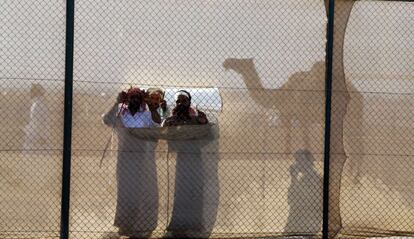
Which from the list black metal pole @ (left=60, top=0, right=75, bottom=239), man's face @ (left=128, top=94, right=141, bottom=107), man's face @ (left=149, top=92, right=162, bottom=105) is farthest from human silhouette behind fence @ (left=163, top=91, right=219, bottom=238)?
black metal pole @ (left=60, top=0, right=75, bottom=239)

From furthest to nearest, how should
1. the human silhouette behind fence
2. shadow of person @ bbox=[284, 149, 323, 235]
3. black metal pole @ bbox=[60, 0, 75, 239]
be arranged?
shadow of person @ bbox=[284, 149, 323, 235], the human silhouette behind fence, black metal pole @ bbox=[60, 0, 75, 239]

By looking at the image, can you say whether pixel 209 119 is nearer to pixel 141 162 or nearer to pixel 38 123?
pixel 141 162

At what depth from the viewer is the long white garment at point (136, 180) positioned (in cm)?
599

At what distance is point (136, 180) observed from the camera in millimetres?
6023

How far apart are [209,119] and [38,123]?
1.53m

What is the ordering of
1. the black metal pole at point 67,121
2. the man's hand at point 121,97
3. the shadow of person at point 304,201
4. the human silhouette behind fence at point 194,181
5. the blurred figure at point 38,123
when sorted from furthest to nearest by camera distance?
the shadow of person at point 304,201 → the human silhouette behind fence at point 194,181 → the man's hand at point 121,97 → the blurred figure at point 38,123 → the black metal pole at point 67,121

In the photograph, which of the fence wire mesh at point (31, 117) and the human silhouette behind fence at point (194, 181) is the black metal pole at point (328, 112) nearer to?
the human silhouette behind fence at point (194, 181)

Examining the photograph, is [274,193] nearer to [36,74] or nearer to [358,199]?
[358,199]

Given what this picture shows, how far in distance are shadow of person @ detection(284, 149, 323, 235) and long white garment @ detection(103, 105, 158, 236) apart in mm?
1272

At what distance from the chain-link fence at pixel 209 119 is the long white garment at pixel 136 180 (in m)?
0.01

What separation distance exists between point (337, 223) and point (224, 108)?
60.1 inches

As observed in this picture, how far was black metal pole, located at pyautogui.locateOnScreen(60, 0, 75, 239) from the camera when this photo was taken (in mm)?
5699

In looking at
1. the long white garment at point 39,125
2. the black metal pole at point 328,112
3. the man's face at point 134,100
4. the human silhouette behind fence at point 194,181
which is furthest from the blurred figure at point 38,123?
the black metal pole at point 328,112

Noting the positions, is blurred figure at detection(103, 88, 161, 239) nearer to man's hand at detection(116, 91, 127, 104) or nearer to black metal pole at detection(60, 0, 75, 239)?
man's hand at detection(116, 91, 127, 104)
